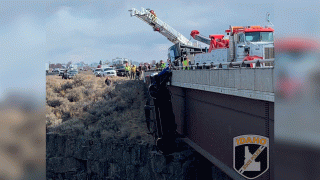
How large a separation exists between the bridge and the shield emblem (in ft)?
0.46

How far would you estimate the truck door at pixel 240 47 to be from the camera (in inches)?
677

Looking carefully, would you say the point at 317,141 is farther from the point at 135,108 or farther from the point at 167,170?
the point at 135,108

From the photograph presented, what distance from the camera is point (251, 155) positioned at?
8.18 meters

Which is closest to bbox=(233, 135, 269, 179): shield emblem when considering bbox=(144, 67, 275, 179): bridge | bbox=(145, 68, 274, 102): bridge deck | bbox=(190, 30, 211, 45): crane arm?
bbox=(144, 67, 275, 179): bridge

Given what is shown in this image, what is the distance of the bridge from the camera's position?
7.85m

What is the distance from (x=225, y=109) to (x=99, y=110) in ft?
66.4

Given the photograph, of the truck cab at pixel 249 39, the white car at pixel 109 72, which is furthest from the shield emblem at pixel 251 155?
the white car at pixel 109 72

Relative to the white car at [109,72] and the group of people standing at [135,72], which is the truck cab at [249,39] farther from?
the white car at [109,72]

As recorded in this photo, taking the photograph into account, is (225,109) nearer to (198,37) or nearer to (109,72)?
(198,37)

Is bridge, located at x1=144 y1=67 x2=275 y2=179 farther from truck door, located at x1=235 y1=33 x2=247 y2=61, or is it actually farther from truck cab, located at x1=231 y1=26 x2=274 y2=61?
truck cab, located at x1=231 y1=26 x2=274 y2=61

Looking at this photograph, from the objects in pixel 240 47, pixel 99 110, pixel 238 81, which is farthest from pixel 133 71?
pixel 238 81

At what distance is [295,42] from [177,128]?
53.4ft

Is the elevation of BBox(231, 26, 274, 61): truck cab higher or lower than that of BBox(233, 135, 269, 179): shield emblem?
higher

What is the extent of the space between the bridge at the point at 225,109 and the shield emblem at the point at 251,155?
139 millimetres
